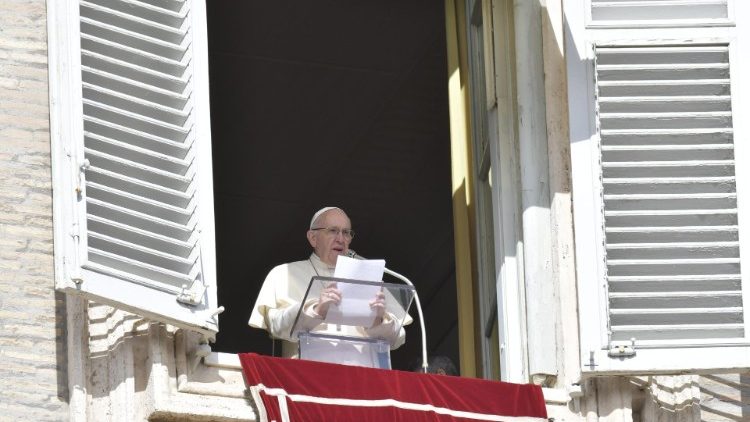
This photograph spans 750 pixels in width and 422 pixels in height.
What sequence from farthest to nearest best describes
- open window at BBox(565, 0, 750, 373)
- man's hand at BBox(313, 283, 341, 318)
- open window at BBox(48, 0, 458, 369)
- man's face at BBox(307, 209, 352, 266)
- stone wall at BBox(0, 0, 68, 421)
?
man's face at BBox(307, 209, 352, 266), open window at BBox(565, 0, 750, 373), man's hand at BBox(313, 283, 341, 318), open window at BBox(48, 0, 458, 369), stone wall at BBox(0, 0, 68, 421)

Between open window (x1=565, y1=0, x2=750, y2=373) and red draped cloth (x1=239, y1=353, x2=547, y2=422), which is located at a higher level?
open window (x1=565, y1=0, x2=750, y2=373)

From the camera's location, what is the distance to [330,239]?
11.3m

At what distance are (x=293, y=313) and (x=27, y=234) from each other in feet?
3.71

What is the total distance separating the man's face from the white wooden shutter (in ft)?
4.84

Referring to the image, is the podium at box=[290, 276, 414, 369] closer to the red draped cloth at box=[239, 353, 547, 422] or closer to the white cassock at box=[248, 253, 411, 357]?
the white cassock at box=[248, 253, 411, 357]

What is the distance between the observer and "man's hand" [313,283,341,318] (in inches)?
390

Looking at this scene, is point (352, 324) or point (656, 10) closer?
point (352, 324)

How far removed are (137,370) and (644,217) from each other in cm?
205

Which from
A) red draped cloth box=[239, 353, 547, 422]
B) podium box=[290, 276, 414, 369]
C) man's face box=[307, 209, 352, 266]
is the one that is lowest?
red draped cloth box=[239, 353, 547, 422]

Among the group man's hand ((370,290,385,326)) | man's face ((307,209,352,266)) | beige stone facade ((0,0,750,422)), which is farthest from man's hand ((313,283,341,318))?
man's face ((307,209,352,266))

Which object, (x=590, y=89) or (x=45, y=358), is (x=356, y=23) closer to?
(x=590, y=89)

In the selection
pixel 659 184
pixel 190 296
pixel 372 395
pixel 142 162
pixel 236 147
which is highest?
pixel 236 147

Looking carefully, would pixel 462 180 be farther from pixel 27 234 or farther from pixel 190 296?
pixel 27 234

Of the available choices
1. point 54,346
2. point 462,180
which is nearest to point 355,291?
point 54,346
